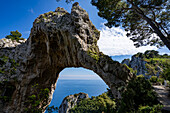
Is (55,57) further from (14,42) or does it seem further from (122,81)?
(122,81)

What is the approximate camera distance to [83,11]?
46.5 feet

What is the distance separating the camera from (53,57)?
50.6 feet

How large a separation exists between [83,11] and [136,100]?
14663 millimetres

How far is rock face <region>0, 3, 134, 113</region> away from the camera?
424 inches

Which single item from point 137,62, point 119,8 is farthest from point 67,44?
point 137,62

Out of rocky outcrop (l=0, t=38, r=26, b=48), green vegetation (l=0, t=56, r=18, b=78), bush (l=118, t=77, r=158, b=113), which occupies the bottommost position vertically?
bush (l=118, t=77, r=158, b=113)

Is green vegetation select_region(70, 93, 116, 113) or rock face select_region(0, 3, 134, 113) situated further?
green vegetation select_region(70, 93, 116, 113)

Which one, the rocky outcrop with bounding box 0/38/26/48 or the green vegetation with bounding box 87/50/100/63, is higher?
the rocky outcrop with bounding box 0/38/26/48

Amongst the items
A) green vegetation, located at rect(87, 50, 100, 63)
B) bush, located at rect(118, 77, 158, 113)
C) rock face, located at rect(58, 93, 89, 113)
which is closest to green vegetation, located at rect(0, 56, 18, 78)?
green vegetation, located at rect(87, 50, 100, 63)

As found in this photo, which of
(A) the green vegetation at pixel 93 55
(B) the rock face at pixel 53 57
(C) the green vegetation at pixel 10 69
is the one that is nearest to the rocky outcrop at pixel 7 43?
(B) the rock face at pixel 53 57

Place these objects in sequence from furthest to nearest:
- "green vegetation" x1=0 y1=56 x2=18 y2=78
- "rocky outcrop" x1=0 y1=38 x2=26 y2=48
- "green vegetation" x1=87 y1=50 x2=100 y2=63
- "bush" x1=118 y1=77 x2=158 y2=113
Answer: "rocky outcrop" x1=0 y1=38 x2=26 y2=48 < "green vegetation" x1=0 y1=56 x2=18 y2=78 < "green vegetation" x1=87 y1=50 x2=100 y2=63 < "bush" x1=118 y1=77 x2=158 y2=113

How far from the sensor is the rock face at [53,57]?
35.3 ft

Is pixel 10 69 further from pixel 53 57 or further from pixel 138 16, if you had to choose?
pixel 138 16

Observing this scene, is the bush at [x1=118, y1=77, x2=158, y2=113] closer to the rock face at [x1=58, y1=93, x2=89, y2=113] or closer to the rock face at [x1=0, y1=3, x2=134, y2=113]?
the rock face at [x1=0, y1=3, x2=134, y2=113]
